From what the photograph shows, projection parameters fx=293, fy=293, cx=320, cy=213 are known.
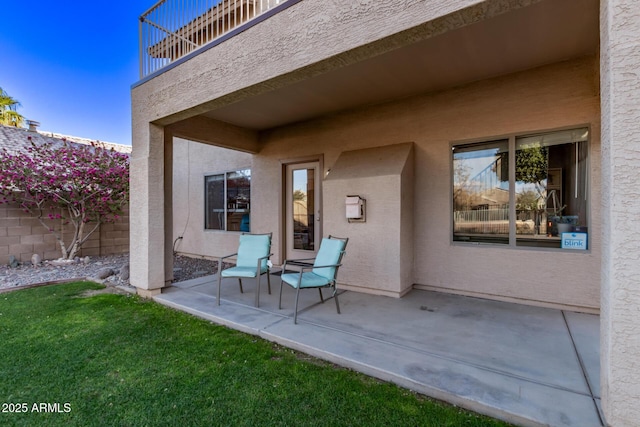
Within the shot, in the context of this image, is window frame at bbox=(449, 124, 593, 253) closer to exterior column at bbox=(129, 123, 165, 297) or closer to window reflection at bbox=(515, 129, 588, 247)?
window reflection at bbox=(515, 129, 588, 247)

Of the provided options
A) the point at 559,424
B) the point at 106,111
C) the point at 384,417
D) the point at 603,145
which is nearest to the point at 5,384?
the point at 384,417

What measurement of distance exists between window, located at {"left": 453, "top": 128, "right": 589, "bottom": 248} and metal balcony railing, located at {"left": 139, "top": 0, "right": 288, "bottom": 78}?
4.33 metres

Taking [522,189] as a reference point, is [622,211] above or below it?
below

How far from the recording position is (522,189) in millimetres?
4262

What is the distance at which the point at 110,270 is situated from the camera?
246 inches

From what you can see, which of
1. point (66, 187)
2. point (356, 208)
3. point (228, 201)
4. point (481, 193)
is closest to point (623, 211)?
point (481, 193)

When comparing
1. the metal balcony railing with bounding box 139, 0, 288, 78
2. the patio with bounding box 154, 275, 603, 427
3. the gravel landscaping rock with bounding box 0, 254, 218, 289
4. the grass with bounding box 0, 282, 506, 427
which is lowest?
the grass with bounding box 0, 282, 506, 427

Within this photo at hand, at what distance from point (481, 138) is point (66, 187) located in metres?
9.07

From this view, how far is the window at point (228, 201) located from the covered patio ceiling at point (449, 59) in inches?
94.7

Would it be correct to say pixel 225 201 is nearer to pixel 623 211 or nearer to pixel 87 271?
pixel 87 271

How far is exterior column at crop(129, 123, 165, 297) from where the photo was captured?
466cm

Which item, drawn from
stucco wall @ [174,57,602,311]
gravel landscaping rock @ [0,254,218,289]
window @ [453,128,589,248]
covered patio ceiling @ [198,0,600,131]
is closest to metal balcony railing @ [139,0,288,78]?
covered patio ceiling @ [198,0,600,131]

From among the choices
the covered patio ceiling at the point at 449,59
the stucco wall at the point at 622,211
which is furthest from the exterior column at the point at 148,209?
the stucco wall at the point at 622,211

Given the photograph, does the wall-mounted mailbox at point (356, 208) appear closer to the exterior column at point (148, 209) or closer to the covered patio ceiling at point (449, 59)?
the covered patio ceiling at point (449, 59)
